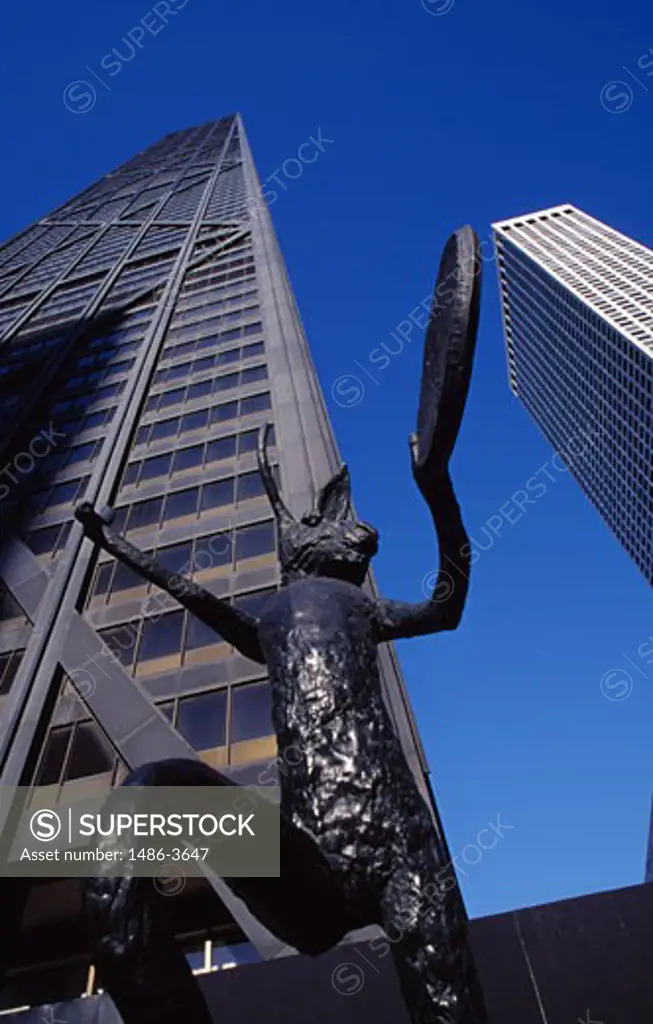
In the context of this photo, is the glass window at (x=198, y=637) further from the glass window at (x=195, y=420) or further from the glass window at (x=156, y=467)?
the glass window at (x=195, y=420)

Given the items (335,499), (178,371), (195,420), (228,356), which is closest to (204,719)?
(335,499)

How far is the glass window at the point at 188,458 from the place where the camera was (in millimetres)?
27231

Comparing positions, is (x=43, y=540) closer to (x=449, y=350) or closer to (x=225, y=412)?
(x=225, y=412)

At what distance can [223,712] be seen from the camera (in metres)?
17.9

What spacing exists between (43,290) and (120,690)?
4090 cm

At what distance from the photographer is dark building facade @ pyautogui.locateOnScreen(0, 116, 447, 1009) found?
16281 mm

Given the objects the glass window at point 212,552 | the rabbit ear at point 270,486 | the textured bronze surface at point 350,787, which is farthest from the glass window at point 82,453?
the textured bronze surface at point 350,787

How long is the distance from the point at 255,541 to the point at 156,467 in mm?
6761

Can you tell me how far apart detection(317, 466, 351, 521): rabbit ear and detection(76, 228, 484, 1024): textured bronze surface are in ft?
1.44

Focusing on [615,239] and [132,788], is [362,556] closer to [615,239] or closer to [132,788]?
[132,788]

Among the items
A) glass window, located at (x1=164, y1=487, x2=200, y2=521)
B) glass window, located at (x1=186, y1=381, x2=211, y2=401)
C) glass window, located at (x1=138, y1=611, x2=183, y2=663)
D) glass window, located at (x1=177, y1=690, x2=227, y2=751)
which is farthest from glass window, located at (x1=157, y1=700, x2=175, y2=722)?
glass window, located at (x1=186, y1=381, x2=211, y2=401)

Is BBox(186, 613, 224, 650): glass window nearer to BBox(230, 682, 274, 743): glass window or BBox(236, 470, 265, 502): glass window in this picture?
BBox(230, 682, 274, 743): glass window

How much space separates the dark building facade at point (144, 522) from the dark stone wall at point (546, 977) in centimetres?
161

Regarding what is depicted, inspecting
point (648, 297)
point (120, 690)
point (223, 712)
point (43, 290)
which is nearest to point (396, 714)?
point (223, 712)
